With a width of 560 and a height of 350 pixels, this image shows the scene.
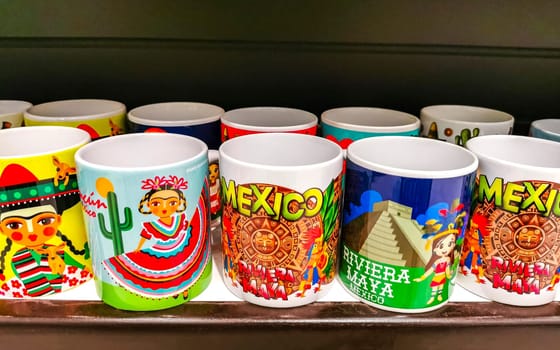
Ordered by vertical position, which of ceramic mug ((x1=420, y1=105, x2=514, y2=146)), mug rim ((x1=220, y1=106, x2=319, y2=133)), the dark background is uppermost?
the dark background

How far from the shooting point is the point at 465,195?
612 millimetres

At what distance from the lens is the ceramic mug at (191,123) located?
30.8 inches

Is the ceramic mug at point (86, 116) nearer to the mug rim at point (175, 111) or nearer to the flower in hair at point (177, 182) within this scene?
the mug rim at point (175, 111)

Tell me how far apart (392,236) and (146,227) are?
12.3 inches

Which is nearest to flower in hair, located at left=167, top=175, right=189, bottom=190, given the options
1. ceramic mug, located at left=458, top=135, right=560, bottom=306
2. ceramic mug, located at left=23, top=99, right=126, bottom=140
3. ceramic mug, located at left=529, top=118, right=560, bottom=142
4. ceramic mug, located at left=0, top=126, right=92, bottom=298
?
ceramic mug, located at left=0, top=126, right=92, bottom=298

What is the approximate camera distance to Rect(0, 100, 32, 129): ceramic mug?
0.81m

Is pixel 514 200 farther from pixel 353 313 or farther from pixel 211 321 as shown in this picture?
pixel 211 321

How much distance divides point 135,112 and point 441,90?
2.01ft

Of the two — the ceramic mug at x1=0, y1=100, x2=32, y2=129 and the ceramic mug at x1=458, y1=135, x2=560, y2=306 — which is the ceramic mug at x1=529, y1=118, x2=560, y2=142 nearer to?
the ceramic mug at x1=458, y1=135, x2=560, y2=306

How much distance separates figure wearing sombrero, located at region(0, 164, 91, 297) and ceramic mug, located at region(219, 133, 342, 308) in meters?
0.22

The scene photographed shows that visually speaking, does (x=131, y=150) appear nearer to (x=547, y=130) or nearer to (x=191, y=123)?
(x=191, y=123)

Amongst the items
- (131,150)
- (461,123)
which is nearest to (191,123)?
(131,150)

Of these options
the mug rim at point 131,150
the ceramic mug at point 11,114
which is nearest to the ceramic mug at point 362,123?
the mug rim at point 131,150

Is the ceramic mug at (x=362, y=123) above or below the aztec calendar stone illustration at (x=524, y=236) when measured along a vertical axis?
above
